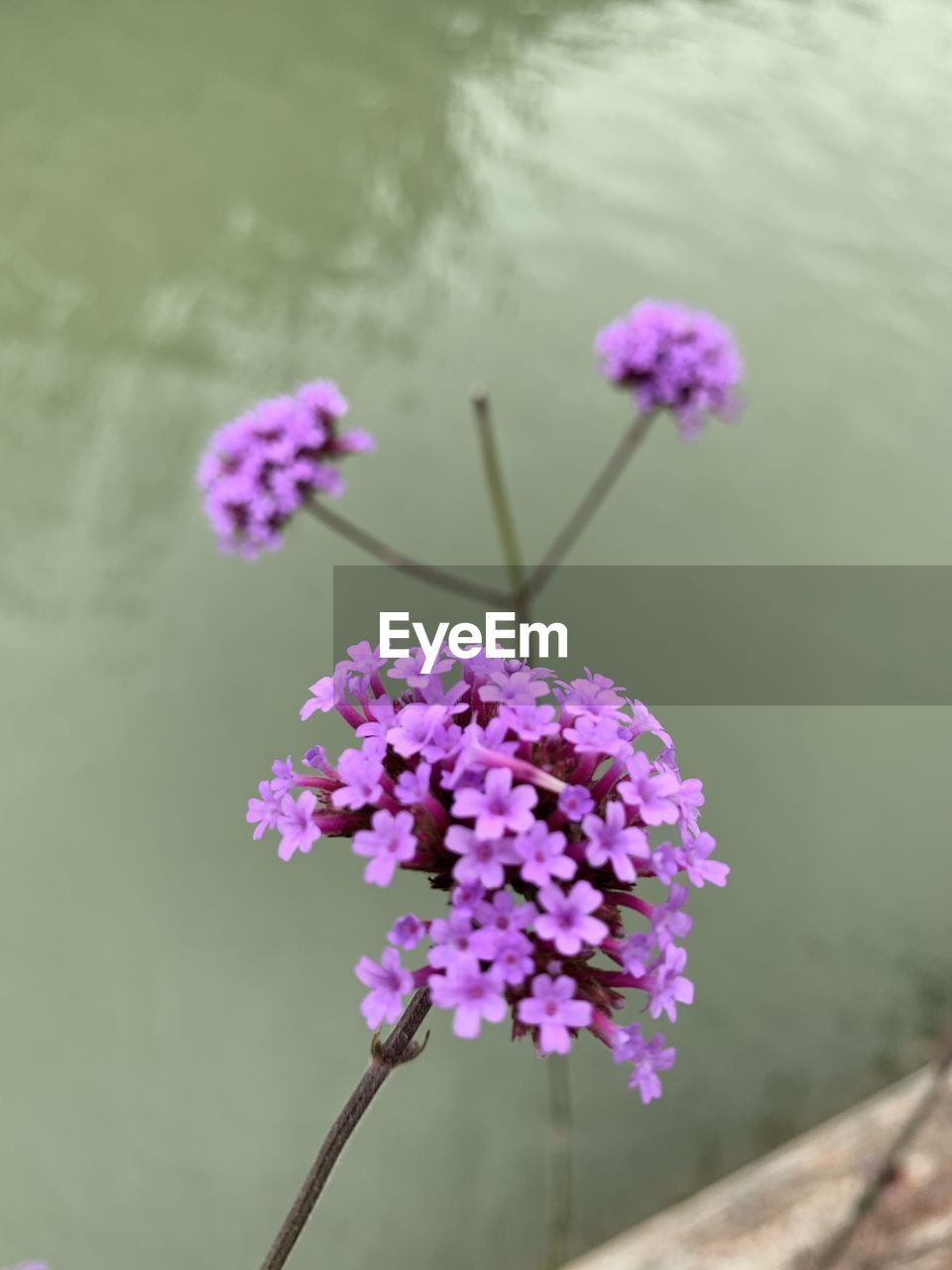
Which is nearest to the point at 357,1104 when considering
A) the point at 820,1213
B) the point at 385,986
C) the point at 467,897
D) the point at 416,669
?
the point at 385,986

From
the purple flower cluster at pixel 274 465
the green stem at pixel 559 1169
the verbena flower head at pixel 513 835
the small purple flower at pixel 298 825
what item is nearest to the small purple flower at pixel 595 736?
the verbena flower head at pixel 513 835

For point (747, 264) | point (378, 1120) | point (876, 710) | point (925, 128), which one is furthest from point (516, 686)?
point (925, 128)

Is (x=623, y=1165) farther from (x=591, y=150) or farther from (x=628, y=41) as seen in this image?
(x=628, y=41)

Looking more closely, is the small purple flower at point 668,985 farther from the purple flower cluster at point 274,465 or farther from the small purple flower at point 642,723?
the purple flower cluster at point 274,465

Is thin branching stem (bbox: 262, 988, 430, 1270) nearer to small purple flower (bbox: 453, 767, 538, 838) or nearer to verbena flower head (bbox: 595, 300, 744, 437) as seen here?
small purple flower (bbox: 453, 767, 538, 838)

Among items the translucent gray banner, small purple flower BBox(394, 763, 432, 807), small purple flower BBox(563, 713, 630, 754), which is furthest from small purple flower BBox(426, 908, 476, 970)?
the translucent gray banner
